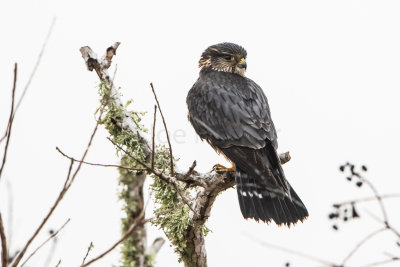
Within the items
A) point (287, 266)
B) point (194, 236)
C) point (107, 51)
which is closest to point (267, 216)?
point (194, 236)

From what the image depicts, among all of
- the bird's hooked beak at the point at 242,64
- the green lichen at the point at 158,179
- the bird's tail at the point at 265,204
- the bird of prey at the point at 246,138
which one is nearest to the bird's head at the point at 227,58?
the bird's hooked beak at the point at 242,64

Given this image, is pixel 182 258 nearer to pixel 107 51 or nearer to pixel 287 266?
pixel 107 51

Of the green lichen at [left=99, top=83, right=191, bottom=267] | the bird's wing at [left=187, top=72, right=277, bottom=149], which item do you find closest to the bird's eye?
the bird's wing at [left=187, top=72, right=277, bottom=149]

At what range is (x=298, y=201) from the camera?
15.7 feet

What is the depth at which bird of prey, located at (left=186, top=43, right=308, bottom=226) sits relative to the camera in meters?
4.64

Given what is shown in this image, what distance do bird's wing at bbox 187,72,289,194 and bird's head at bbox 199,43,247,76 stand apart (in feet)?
1.47

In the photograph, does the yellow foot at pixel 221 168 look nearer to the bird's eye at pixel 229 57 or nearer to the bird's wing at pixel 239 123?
the bird's wing at pixel 239 123

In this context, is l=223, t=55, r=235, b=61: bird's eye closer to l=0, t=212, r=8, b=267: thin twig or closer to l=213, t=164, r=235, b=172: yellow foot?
l=213, t=164, r=235, b=172: yellow foot

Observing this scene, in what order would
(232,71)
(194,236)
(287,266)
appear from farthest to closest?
(232,71) < (194,236) < (287,266)

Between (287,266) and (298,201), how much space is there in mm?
2532

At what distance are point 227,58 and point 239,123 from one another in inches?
56.7

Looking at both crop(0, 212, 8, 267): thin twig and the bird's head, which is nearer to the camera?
crop(0, 212, 8, 267): thin twig

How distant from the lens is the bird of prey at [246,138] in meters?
4.64

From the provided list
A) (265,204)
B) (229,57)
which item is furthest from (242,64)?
(265,204)
